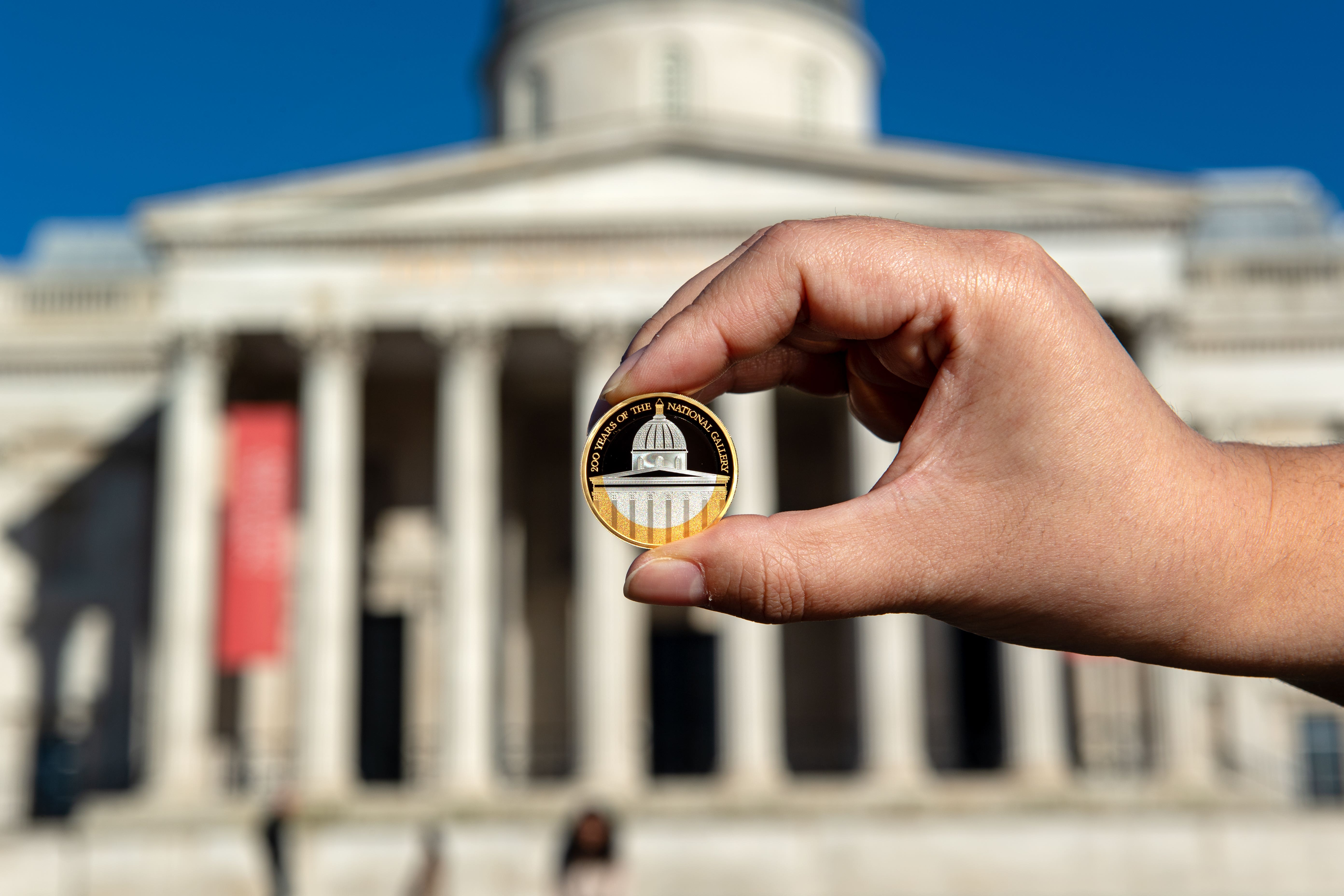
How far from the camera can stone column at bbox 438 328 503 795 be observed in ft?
94.2

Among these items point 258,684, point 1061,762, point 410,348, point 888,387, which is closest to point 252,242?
point 410,348

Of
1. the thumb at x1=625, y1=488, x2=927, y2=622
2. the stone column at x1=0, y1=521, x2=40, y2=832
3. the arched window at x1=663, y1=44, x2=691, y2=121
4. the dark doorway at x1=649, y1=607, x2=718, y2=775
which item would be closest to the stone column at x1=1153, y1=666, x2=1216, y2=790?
the dark doorway at x1=649, y1=607, x2=718, y2=775

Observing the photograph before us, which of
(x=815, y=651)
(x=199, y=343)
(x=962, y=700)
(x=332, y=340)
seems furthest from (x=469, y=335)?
(x=962, y=700)

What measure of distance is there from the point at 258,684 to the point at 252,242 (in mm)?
9885

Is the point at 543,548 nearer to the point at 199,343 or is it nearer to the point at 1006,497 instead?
the point at 199,343

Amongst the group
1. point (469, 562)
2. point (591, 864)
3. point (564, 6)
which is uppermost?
point (564, 6)

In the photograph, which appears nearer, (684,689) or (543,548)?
(684,689)

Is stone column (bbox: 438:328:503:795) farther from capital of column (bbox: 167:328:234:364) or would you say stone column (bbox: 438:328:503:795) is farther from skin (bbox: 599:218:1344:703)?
skin (bbox: 599:218:1344:703)

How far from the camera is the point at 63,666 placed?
→ 1421 inches

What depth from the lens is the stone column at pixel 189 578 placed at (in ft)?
93.6

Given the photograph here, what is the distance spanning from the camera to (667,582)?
107 inches

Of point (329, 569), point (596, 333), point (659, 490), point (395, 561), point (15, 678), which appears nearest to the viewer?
point (659, 490)

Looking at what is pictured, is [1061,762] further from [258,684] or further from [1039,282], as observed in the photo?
[1039,282]

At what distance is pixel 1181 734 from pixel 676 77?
21028 mm
